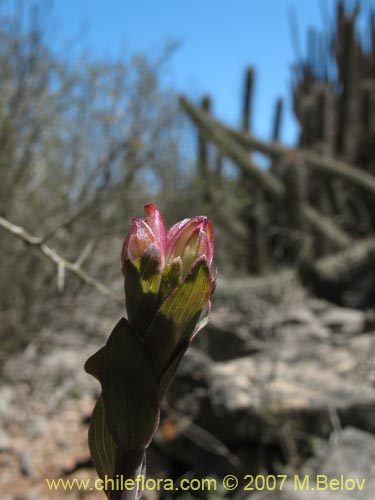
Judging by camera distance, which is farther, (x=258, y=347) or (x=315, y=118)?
(x=315, y=118)

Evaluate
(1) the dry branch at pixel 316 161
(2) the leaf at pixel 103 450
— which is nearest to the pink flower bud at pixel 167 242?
(2) the leaf at pixel 103 450

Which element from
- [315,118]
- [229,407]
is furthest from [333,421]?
[315,118]

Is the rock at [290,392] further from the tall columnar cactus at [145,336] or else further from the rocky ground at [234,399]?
the tall columnar cactus at [145,336]

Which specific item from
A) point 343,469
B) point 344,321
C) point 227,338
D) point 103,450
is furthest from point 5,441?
point 103,450

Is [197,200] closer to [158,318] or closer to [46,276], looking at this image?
[46,276]

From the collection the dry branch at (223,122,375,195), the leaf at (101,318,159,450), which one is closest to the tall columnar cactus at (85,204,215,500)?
the leaf at (101,318,159,450)

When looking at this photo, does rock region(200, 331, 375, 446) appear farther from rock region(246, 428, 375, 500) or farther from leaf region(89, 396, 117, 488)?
leaf region(89, 396, 117, 488)

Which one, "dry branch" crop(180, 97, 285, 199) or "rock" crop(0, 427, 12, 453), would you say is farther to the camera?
"dry branch" crop(180, 97, 285, 199)

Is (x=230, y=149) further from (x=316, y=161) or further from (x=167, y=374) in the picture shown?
(x=167, y=374)
